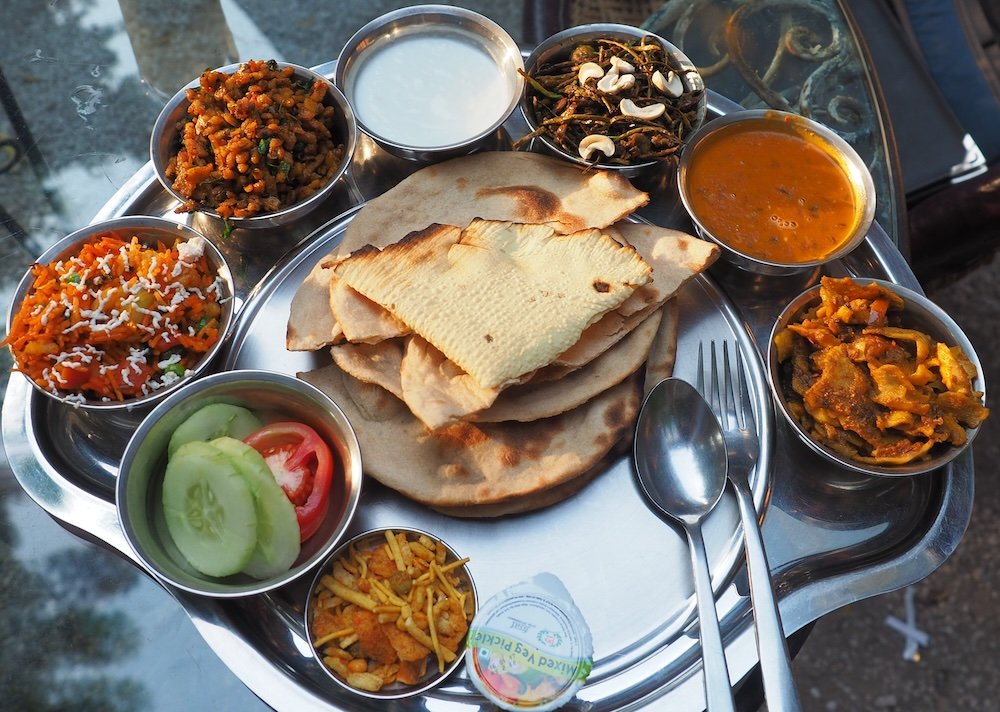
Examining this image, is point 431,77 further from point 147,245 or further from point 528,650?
point 528,650

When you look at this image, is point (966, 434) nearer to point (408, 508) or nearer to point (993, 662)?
point (408, 508)

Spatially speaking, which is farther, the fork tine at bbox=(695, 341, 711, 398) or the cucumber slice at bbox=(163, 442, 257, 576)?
the fork tine at bbox=(695, 341, 711, 398)

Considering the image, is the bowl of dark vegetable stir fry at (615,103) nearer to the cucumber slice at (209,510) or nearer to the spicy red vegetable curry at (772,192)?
the spicy red vegetable curry at (772,192)

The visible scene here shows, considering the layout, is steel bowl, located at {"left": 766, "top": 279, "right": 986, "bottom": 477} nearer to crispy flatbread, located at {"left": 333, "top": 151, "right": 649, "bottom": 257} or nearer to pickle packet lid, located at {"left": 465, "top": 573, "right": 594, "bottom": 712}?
crispy flatbread, located at {"left": 333, "top": 151, "right": 649, "bottom": 257}

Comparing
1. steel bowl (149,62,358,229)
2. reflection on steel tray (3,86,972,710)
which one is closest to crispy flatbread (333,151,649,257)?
steel bowl (149,62,358,229)

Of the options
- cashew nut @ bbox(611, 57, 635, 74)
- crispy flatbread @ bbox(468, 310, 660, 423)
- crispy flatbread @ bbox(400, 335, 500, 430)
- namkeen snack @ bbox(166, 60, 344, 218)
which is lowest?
crispy flatbread @ bbox(468, 310, 660, 423)

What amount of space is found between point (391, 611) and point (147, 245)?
1.35 metres

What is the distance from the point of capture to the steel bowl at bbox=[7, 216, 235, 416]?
217cm

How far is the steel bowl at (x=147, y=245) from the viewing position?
2174 mm

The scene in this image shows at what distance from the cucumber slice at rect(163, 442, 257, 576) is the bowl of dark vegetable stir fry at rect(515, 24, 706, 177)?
1381 millimetres

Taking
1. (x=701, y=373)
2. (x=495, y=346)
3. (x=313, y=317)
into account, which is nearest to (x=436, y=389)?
(x=495, y=346)

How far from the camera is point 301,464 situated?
2.09 metres

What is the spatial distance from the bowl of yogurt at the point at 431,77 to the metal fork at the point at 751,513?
3.51ft

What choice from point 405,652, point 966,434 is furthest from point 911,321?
point 405,652
